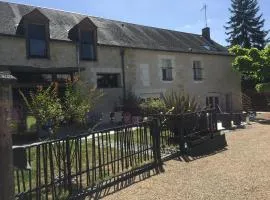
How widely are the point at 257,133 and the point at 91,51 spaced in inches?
359

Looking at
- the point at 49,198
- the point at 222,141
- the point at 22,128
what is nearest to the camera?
the point at 49,198

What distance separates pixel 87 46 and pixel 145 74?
4.40 metres

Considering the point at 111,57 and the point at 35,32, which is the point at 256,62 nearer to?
the point at 111,57

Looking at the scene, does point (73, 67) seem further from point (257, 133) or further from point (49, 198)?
point (49, 198)

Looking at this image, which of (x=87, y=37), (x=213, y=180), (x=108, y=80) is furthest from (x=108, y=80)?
(x=213, y=180)

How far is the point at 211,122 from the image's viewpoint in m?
Result: 11.9

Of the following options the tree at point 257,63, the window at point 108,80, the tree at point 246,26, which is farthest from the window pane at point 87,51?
the tree at point 246,26

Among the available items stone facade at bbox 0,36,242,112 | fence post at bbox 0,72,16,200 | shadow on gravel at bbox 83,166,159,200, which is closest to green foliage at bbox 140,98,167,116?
stone facade at bbox 0,36,242,112

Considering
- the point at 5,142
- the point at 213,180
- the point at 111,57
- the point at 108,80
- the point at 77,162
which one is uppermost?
the point at 111,57

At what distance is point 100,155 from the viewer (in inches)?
313

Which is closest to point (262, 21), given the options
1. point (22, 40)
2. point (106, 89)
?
point (106, 89)

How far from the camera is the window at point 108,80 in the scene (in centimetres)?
2028

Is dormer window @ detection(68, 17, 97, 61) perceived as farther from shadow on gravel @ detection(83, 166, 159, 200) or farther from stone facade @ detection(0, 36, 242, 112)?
shadow on gravel @ detection(83, 166, 159, 200)

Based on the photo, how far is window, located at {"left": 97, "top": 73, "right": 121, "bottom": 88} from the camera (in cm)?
2028
